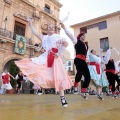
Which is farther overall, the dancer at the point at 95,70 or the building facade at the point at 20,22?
the building facade at the point at 20,22

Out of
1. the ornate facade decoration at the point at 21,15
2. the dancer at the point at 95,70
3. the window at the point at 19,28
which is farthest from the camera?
the window at the point at 19,28

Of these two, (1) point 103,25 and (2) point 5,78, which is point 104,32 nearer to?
(1) point 103,25

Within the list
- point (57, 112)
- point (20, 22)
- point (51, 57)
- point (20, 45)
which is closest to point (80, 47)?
point (51, 57)

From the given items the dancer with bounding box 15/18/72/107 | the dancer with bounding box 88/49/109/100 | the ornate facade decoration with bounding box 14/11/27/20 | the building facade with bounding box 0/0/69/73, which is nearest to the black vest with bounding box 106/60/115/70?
the dancer with bounding box 88/49/109/100

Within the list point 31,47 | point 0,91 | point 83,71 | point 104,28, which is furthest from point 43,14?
point 83,71

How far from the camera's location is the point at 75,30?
82.8ft

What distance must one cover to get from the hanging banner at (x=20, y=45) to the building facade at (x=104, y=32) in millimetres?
10493

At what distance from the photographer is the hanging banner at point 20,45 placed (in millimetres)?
15609

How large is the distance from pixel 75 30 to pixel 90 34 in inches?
110

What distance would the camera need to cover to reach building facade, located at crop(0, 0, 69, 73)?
15.1 meters

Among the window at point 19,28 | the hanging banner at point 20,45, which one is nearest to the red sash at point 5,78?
the hanging banner at point 20,45

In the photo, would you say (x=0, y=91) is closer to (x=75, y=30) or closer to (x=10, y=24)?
(x=10, y=24)

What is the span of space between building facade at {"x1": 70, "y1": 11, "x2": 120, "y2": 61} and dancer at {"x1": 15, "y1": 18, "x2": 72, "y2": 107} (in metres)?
18.8

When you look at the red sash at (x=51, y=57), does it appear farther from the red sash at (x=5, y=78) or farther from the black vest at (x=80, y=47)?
the red sash at (x=5, y=78)
